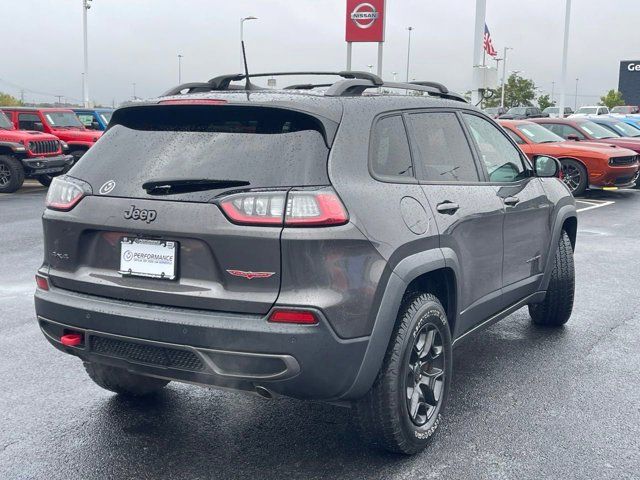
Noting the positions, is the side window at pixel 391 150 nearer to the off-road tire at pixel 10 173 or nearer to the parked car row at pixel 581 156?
the parked car row at pixel 581 156

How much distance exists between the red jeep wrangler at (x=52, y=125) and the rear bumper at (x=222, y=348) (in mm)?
16358

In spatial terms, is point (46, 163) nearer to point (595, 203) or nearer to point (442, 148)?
point (595, 203)

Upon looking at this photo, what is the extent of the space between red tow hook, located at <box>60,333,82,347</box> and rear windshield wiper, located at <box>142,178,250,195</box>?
741 mm

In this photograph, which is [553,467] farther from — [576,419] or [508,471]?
[576,419]

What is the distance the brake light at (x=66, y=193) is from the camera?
3.48m

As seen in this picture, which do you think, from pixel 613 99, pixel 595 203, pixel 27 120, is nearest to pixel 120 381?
pixel 595 203

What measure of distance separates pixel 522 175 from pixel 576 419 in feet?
5.72

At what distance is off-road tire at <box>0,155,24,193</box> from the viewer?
1656 centimetres

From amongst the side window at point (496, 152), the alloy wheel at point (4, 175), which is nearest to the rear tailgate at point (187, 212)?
the side window at point (496, 152)

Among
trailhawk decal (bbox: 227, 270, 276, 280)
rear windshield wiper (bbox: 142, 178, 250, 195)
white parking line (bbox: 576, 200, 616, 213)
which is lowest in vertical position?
white parking line (bbox: 576, 200, 616, 213)

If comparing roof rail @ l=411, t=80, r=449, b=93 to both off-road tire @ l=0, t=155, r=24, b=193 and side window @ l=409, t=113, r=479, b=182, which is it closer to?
side window @ l=409, t=113, r=479, b=182

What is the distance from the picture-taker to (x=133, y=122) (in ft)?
12.0

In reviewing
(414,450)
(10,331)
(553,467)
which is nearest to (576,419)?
(553,467)

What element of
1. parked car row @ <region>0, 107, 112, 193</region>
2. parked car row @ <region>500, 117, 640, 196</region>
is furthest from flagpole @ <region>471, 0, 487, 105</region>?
parked car row @ <region>0, 107, 112, 193</region>
